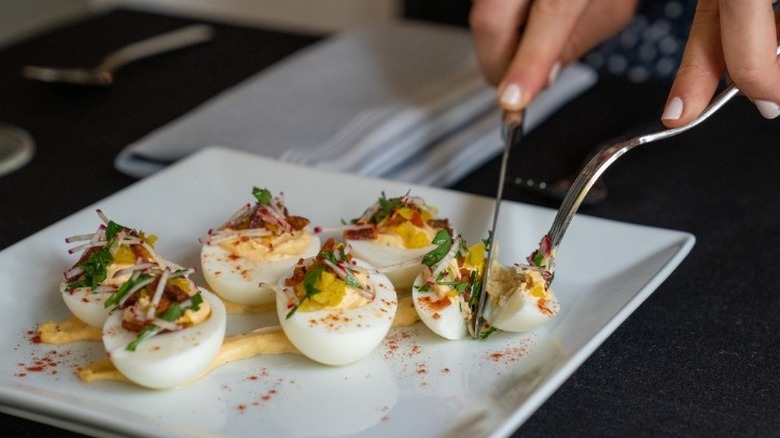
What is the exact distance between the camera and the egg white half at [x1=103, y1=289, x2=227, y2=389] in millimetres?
1552

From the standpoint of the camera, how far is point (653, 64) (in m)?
3.56

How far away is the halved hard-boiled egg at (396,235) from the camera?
1935mm

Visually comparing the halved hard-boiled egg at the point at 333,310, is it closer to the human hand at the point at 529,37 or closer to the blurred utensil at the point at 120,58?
the human hand at the point at 529,37

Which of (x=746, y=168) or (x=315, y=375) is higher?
(x=315, y=375)

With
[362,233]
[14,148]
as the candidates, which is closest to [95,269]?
[362,233]

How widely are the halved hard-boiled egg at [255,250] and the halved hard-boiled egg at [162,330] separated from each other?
0.15 m

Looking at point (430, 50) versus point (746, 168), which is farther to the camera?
point (430, 50)

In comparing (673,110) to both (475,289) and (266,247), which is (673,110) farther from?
(266,247)

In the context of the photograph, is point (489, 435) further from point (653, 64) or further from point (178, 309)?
point (653, 64)

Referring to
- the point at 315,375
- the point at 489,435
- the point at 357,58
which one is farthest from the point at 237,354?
the point at 357,58

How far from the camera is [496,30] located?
2725 millimetres

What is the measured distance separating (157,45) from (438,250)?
2.19 metres

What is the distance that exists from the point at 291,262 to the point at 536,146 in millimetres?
1022

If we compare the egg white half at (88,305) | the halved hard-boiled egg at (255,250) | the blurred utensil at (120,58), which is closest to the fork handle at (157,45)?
the blurred utensil at (120,58)
